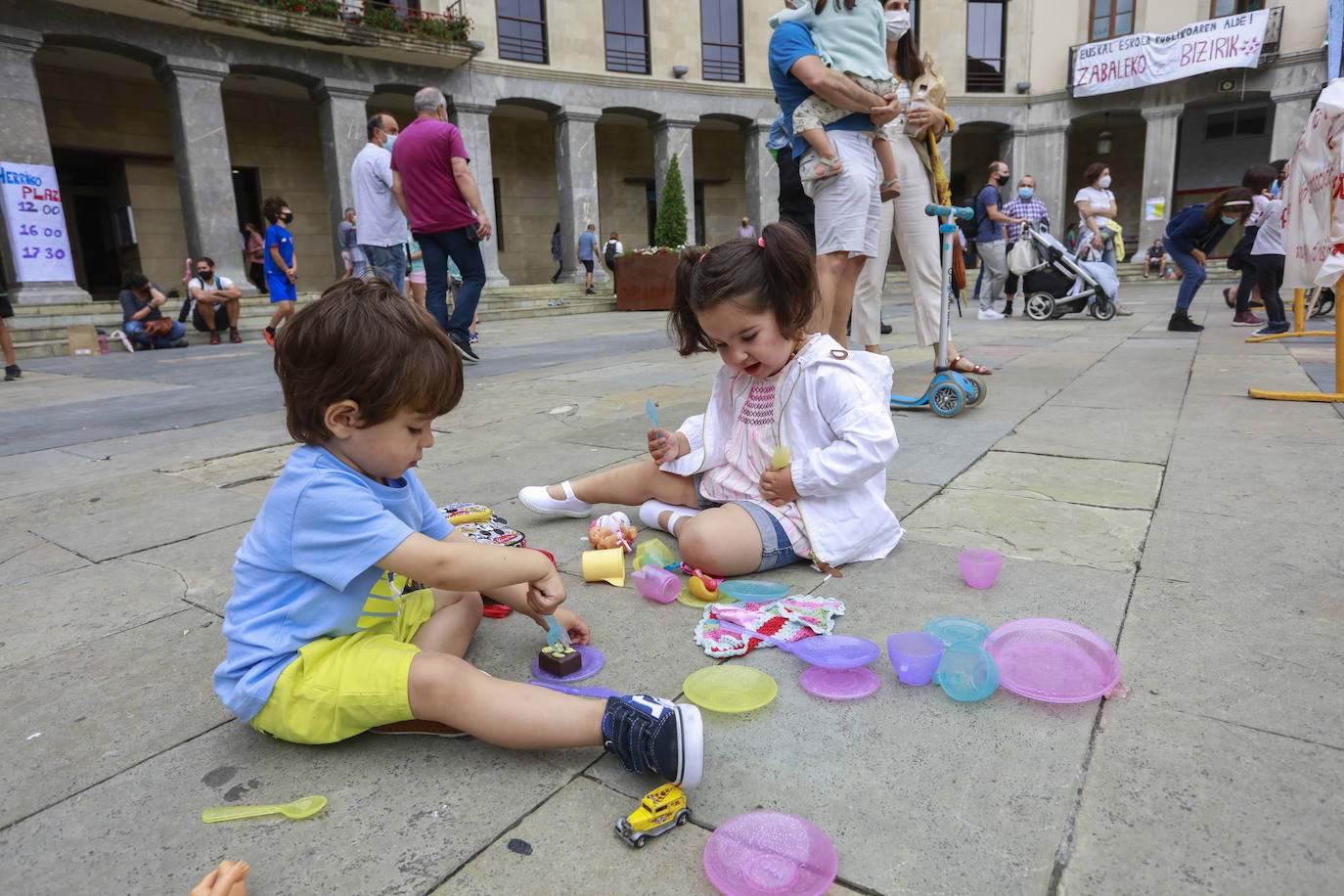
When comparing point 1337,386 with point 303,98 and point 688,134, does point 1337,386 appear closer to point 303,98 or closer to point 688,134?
point 688,134

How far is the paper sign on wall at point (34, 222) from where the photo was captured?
33.2 ft

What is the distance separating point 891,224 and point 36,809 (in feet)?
12.3

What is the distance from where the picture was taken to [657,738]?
110 cm

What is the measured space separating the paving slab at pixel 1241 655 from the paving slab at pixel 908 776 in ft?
0.36

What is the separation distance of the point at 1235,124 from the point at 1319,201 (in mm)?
22156

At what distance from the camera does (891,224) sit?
385cm

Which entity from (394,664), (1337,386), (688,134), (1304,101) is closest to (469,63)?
(688,134)

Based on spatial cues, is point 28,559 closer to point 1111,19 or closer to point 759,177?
point 759,177

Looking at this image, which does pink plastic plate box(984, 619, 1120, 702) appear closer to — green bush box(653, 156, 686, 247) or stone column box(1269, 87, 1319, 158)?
green bush box(653, 156, 686, 247)

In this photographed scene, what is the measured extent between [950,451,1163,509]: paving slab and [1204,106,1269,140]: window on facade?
24.0 metres

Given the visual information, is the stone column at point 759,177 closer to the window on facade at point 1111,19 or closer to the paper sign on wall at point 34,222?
the window on facade at point 1111,19

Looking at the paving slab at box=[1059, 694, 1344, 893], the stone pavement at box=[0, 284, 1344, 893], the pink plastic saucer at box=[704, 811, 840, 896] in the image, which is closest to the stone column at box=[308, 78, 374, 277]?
the stone pavement at box=[0, 284, 1344, 893]

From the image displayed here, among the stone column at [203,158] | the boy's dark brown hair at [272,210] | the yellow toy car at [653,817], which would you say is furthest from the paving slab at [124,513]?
the stone column at [203,158]

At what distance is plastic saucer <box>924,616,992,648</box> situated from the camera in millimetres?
1490
